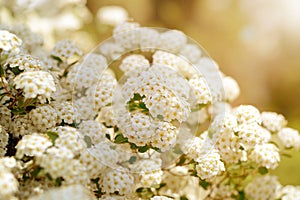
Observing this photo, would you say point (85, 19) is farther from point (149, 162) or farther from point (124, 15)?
point (149, 162)

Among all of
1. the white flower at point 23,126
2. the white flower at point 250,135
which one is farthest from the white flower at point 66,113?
the white flower at point 250,135

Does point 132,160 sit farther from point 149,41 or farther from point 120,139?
point 149,41

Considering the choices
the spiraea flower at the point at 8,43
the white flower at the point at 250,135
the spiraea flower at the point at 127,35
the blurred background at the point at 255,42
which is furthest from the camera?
the blurred background at the point at 255,42

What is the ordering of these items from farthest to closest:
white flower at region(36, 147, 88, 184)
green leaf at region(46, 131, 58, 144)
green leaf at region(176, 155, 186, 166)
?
green leaf at region(176, 155, 186, 166), green leaf at region(46, 131, 58, 144), white flower at region(36, 147, 88, 184)

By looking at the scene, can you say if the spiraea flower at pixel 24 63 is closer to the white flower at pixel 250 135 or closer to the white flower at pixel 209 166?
the white flower at pixel 209 166

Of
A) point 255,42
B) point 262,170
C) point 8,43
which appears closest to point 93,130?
point 8,43

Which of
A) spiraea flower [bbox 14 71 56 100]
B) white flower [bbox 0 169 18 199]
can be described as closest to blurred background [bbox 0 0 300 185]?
spiraea flower [bbox 14 71 56 100]

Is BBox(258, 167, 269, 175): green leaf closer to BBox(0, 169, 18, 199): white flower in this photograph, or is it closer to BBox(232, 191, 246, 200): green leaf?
BBox(232, 191, 246, 200): green leaf

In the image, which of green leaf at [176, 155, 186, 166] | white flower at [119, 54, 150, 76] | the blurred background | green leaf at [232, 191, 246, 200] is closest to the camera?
green leaf at [176, 155, 186, 166]

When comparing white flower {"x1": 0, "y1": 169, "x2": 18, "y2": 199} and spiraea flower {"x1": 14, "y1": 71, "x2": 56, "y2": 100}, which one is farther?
spiraea flower {"x1": 14, "y1": 71, "x2": 56, "y2": 100}
